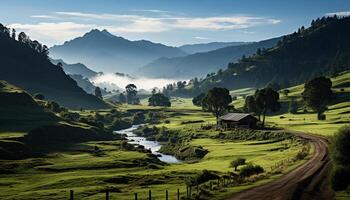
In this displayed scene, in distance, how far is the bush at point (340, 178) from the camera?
65.8 meters

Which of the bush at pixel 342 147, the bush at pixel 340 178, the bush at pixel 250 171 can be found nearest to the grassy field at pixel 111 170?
the bush at pixel 250 171

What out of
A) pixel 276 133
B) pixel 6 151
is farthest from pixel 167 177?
pixel 276 133

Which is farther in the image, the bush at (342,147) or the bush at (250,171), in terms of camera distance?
the bush at (250,171)

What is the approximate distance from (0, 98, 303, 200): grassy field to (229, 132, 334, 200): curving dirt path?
9.29 feet

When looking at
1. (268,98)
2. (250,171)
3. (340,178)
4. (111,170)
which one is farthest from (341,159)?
(268,98)

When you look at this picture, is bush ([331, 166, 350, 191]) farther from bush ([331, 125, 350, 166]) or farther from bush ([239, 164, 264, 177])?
bush ([239, 164, 264, 177])

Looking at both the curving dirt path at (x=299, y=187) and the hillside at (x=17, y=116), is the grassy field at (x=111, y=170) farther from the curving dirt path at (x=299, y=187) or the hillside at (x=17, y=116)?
the hillside at (x=17, y=116)

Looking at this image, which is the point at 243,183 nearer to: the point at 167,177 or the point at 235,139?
the point at 167,177

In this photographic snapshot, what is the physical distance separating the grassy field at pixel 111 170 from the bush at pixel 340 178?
12.7 m

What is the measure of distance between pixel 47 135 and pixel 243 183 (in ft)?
339

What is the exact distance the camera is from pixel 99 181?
297ft

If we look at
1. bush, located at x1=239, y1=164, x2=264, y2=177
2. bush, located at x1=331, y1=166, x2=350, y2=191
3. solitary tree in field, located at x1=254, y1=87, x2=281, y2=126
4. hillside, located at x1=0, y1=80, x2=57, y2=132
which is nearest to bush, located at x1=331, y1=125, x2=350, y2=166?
bush, located at x1=331, y1=166, x2=350, y2=191

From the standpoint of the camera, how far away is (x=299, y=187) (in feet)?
228

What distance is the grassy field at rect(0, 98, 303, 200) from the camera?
261 ft
